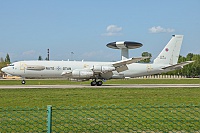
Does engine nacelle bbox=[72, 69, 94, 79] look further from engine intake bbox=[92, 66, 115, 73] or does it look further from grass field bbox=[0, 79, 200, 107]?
grass field bbox=[0, 79, 200, 107]

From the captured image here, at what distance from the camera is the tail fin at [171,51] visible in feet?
170

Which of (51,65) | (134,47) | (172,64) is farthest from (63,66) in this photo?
(172,64)

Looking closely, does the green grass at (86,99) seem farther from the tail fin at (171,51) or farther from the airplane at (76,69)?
the tail fin at (171,51)

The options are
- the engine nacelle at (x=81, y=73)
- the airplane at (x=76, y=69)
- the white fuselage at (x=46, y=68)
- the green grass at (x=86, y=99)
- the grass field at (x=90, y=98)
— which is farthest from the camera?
the white fuselage at (x=46, y=68)

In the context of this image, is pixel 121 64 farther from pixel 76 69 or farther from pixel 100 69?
pixel 76 69

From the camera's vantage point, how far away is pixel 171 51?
51688mm

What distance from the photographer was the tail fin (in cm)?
5178

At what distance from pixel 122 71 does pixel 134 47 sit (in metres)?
5.44

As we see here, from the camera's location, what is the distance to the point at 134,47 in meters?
52.8

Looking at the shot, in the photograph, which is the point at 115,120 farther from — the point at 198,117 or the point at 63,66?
the point at 63,66

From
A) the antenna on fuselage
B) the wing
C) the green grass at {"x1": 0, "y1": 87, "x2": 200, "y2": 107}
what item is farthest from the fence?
the antenna on fuselage

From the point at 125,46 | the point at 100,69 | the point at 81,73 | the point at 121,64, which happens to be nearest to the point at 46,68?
the point at 81,73

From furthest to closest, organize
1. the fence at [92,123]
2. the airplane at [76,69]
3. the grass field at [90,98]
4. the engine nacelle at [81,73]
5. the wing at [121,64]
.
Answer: the wing at [121,64] < the airplane at [76,69] < the engine nacelle at [81,73] < the grass field at [90,98] < the fence at [92,123]

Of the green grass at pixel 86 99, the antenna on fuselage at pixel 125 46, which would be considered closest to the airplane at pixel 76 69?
the antenna on fuselage at pixel 125 46
